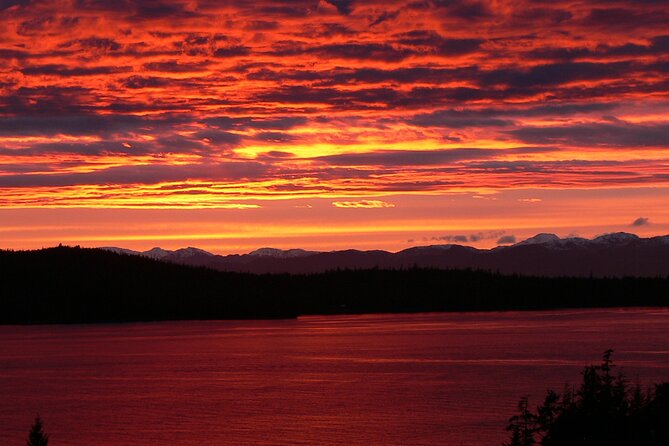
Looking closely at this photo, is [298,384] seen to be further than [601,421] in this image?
Yes

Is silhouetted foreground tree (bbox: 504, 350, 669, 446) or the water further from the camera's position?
the water

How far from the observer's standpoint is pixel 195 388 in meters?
76.4

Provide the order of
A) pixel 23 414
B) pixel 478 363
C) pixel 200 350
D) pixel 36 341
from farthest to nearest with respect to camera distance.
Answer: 1. pixel 36 341
2. pixel 200 350
3. pixel 478 363
4. pixel 23 414

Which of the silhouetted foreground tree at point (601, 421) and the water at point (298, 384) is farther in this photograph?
the water at point (298, 384)

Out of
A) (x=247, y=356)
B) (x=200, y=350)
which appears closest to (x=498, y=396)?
(x=247, y=356)

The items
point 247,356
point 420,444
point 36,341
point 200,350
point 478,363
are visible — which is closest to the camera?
point 420,444

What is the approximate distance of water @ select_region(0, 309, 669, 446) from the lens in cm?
5388

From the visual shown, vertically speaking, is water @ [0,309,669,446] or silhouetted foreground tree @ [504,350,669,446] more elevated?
silhouetted foreground tree @ [504,350,669,446]

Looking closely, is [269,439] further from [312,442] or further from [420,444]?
[420,444]

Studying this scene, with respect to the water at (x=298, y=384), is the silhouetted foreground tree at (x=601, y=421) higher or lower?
higher

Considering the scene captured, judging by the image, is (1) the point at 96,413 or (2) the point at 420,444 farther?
(1) the point at 96,413

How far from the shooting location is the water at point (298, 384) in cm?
5388

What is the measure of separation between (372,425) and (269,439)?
273 inches

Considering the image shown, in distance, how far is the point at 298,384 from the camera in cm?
7750
